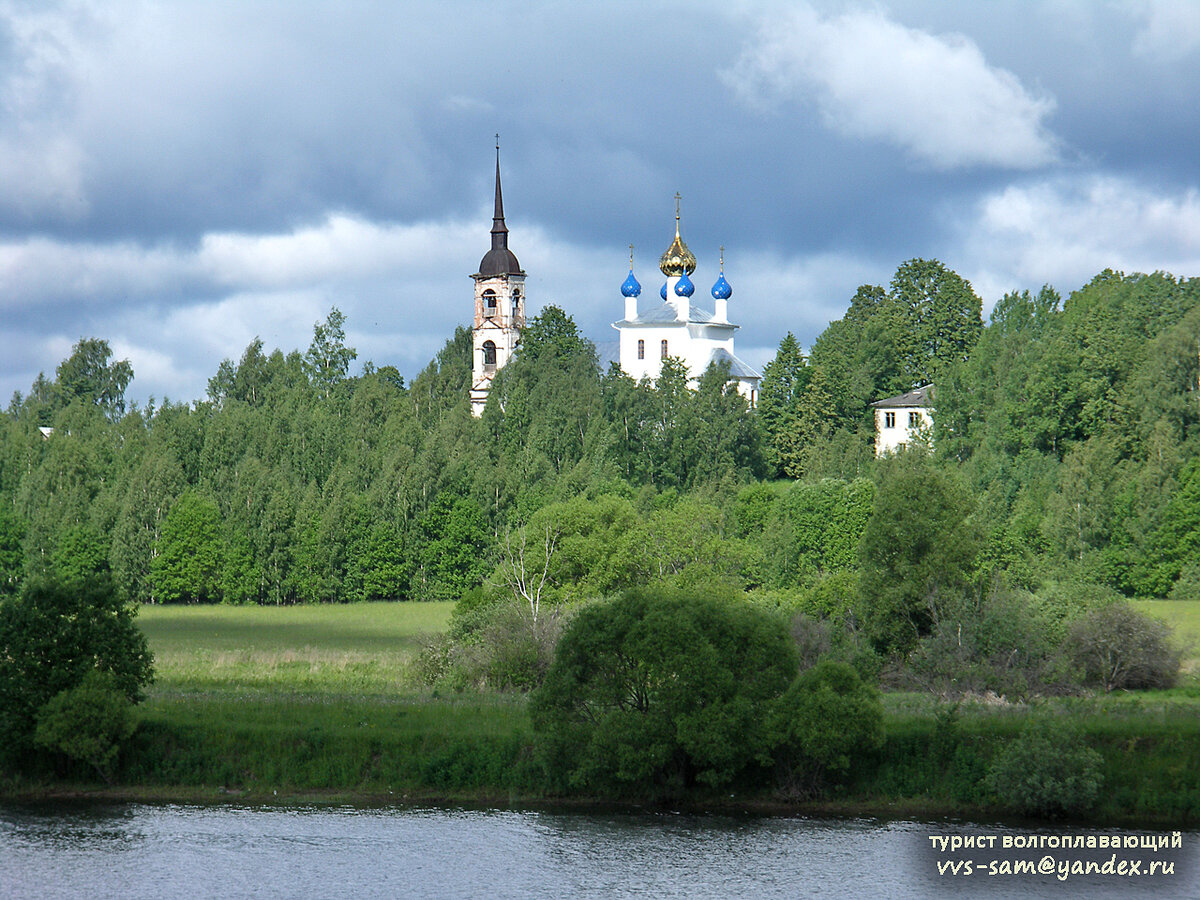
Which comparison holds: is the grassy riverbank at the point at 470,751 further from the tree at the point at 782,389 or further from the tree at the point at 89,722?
the tree at the point at 782,389

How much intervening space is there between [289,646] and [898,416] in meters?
54.6

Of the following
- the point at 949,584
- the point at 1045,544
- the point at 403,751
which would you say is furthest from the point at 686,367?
the point at 403,751

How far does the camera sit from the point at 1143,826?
3453cm

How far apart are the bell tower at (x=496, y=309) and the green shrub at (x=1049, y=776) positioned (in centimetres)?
9449

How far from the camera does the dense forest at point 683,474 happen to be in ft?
204

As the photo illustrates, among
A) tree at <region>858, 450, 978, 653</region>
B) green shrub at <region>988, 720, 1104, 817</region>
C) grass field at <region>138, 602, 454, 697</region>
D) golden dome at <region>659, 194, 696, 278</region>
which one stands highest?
golden dome at <region>659, 194, 696, 278</region>

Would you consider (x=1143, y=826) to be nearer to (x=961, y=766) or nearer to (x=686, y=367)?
(x=961, y=766)

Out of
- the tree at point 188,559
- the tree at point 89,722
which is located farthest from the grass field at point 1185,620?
the tree at point 188,559

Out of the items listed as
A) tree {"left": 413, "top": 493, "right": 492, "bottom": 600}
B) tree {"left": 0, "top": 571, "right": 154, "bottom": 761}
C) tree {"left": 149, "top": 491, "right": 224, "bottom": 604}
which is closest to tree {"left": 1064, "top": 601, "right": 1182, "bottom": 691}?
tree {"left": 0, "top": 571, "right": 154, "bottom": 761}

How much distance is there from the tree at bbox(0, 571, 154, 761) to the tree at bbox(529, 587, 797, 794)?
11.0m

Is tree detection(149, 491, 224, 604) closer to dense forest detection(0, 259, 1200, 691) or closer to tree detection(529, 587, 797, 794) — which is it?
dense forest detection(0, 259, 1200, 691)

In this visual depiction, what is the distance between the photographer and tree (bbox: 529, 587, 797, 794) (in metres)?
35.8

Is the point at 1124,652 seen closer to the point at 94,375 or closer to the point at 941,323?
the point at 941,323

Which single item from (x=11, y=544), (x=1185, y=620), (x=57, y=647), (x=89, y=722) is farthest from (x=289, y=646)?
(x=11, y=544)
